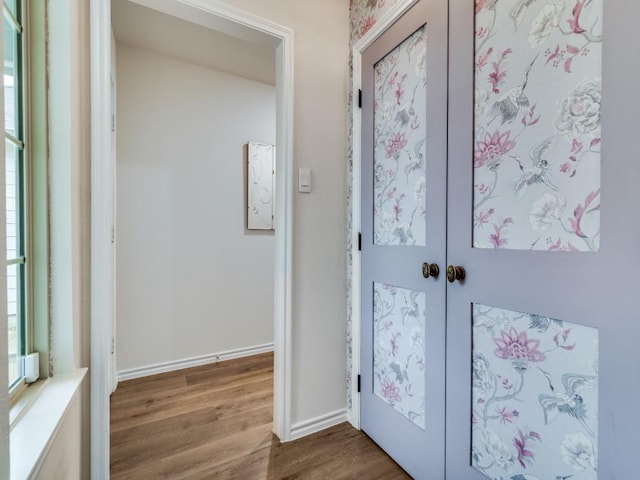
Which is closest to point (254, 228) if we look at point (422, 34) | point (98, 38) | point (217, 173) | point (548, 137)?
point (217, 173)

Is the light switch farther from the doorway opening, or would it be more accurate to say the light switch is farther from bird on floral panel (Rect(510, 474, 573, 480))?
bird on floral panel (Rect(510, 474, 573, 480))

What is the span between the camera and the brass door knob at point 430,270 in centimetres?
123

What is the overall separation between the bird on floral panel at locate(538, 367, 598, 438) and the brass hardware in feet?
1.16

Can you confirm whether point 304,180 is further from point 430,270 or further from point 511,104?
point 511,104

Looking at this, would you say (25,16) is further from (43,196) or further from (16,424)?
(16,424)

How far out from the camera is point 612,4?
0.76m

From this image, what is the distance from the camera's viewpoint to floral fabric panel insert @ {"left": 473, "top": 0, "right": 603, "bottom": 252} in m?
0.82

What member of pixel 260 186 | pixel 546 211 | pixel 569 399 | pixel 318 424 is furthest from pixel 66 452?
pixel 260 186

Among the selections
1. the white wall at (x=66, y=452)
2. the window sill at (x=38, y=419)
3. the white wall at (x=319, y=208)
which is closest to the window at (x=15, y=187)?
the window sill at (x=38, y=419)

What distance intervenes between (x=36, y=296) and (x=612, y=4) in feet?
5.93

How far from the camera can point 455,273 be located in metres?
1.14

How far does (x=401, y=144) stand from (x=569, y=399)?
110cm

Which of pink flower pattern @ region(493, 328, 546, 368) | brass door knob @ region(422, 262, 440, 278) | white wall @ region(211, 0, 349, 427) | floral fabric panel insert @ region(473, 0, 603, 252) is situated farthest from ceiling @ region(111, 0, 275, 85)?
pink flower pattern @ region(493, 328, 546, 368)

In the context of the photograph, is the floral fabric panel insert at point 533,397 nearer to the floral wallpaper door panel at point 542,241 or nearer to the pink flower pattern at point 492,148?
the floral wallpaper door panel at point 542,241
